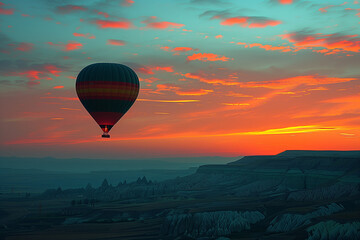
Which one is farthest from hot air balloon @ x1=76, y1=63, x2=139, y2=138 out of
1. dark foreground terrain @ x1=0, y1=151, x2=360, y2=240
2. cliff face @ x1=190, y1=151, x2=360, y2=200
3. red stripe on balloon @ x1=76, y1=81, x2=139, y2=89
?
cliff face @ x1=190, y1=151, x2=360, y2=200

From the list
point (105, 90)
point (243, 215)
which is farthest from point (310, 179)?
point (105, 90)

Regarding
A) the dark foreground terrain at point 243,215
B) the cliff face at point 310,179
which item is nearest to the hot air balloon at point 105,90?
the dark foreground terrain at point 243,215

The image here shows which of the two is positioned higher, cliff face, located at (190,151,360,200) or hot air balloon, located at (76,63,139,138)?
hot air balloon, located at (76,63,139,138)

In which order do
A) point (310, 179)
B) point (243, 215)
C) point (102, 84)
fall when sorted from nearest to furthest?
point (102, 84) → point (243, 215) → point (310, 179)

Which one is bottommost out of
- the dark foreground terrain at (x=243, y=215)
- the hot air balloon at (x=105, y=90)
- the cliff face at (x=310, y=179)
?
the dark foreground terrain at (x=243, y=215)

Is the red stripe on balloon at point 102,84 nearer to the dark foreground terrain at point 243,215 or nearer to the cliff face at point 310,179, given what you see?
the dark foreground terrain at point 243,215

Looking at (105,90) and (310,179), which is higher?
(105,90)

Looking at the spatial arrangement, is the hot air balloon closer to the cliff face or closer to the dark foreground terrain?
the dark foreground terrain

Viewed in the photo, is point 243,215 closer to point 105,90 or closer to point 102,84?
point 105,90
